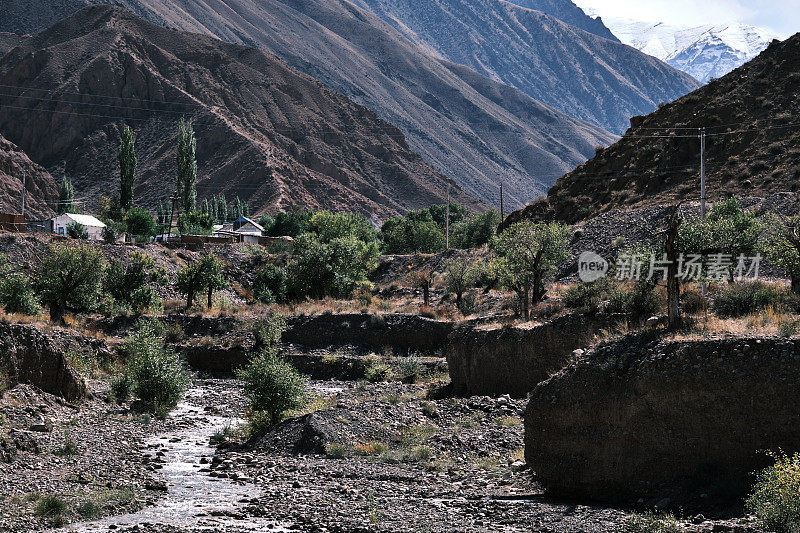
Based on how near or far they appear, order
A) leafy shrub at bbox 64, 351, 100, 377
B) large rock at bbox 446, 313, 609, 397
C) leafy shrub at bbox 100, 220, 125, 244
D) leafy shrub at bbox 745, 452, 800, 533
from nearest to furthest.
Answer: leafy shrub at bbox 745, 452, 800, 533 → large rock at bbox 446, 313, 609, 397 → leafy shrub at bbox 64, 351, 100, 377 → leafy shrub at bbox 100, 220, 125, 244

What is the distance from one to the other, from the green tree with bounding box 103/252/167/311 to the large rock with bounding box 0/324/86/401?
2440cm

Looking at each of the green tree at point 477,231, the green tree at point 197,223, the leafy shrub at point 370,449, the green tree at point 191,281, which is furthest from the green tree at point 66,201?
the leafy shrub at point 370,449

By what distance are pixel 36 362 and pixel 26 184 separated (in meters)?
113

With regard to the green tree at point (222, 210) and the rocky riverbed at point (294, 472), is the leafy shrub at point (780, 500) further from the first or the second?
the green tree at point (222, 210)

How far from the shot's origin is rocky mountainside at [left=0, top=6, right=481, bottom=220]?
14575 cm

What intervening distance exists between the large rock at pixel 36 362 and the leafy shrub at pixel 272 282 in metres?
36.2

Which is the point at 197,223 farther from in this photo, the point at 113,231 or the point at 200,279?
the point at 200,279

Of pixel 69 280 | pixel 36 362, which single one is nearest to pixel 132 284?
pixel 69 280

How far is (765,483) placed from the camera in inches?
471

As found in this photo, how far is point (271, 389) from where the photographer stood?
2522 cm

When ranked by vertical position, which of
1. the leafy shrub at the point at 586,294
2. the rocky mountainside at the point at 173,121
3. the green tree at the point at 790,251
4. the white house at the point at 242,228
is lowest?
the leafy shrub at the point at 586,294

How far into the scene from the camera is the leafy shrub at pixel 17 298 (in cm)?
4008

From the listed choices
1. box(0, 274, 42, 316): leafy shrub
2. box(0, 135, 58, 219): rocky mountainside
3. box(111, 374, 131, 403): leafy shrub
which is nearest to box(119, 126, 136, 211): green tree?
box(0, 135, 58, 219): rocky mountainside

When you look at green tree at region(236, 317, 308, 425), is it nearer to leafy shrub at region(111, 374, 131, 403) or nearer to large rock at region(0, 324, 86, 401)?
leafy shrub at region(111, 374, 131, 403)
